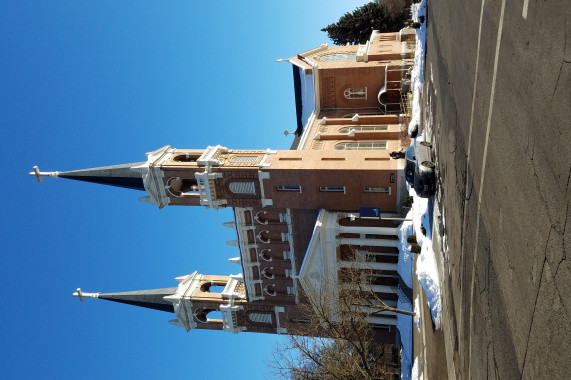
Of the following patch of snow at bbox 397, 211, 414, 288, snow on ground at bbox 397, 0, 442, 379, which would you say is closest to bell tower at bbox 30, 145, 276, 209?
patch of snow at bbox 397, 211, 414, 288

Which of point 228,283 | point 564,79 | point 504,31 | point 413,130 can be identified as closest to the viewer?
point 564,79

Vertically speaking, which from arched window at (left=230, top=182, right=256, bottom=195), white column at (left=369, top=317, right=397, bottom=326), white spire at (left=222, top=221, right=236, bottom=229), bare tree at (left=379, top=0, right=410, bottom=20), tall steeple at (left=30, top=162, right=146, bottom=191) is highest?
bare tree at (left=379, top=0, right=410, bottom=20)

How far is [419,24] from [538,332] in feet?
85.8

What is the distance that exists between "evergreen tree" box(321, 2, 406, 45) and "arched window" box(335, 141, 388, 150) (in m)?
33.1

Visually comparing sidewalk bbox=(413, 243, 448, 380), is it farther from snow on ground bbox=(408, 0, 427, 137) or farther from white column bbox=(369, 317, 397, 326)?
snow on ground bbox=(408, 0, 427, 137)

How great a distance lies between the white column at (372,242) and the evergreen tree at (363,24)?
39.6 metres

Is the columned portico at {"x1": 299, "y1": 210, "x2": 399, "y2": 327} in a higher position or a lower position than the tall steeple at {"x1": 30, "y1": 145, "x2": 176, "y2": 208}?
lower

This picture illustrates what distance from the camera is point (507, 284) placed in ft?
30.1

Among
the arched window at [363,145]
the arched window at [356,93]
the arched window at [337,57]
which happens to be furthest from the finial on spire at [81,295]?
the arched window at [337,57]

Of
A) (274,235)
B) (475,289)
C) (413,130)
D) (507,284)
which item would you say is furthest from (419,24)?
(507,284)

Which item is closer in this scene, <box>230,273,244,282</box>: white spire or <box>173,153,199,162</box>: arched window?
<box>173,153,199,162</box>: arched window

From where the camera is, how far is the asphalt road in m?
7.23

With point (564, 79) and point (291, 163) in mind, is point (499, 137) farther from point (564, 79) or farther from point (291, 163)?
point (291, 163)

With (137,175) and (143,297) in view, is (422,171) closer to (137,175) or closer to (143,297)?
(137,175)
